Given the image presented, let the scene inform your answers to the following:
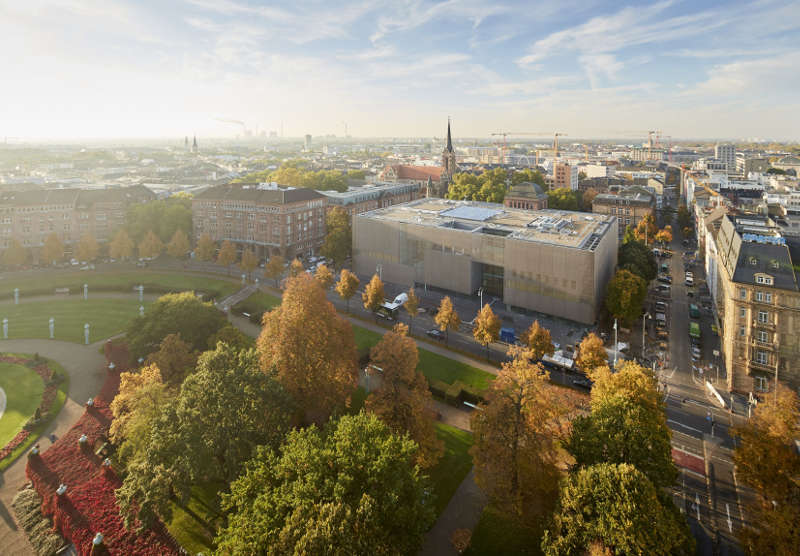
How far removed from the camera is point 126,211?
116 meters

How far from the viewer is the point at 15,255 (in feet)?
312

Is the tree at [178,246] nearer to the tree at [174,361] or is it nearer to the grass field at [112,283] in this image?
the grass field at [112,283]

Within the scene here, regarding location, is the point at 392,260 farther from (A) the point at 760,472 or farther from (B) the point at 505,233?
(A) the point at 760,472

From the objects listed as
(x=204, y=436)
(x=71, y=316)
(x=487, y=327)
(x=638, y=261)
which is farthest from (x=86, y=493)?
(x=638, y=261)

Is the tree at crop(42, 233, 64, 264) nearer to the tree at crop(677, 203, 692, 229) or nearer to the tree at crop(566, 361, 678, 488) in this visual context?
the tree at crop(566, 361, 678, 488)

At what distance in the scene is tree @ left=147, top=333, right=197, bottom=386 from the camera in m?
46.2

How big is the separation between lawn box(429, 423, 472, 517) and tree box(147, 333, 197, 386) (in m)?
26.4

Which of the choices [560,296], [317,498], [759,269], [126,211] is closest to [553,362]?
[560,296]

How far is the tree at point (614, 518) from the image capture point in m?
24.4

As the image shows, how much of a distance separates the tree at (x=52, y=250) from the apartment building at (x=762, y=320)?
12267cm

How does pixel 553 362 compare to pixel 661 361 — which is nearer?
pixel 553 362

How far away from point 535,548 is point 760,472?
17.0 m

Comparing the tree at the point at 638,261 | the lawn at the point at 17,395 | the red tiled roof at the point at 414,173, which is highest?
the red tiled roof at the point at 414,173

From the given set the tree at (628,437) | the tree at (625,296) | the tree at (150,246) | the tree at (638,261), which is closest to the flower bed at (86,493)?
the tree at (628,437)
